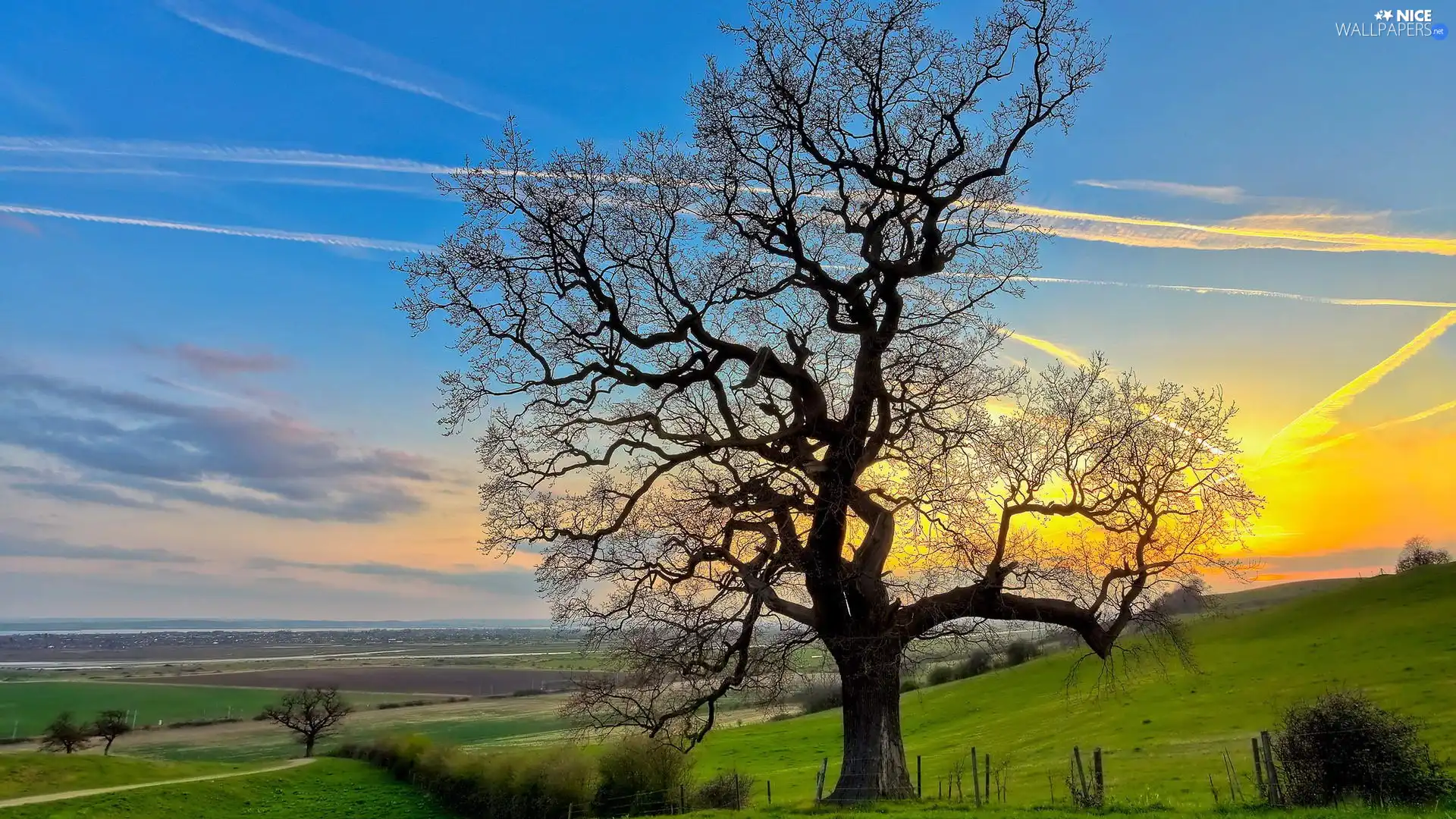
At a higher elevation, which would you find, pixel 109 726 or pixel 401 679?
pixel 109 726

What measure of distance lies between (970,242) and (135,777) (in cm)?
5649

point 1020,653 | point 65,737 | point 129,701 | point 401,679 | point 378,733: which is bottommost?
point 401,679

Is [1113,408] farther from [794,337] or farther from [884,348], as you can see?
[794,337]

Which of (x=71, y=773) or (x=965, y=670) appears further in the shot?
(x=965, y=670)

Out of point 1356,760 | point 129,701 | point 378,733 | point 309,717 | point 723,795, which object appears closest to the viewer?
point 1356,760

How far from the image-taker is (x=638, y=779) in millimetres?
31953

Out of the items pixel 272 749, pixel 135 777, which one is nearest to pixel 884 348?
pixel 135 777

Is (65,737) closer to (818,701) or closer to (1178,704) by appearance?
(818,701)

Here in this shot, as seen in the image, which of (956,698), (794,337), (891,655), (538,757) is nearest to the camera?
(891,655)

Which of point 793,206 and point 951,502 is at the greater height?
point 793,206

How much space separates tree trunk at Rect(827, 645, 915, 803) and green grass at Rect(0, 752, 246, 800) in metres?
49.1

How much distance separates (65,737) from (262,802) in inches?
1067

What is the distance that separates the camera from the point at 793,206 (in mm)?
15969

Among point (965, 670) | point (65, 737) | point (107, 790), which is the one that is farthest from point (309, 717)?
point (965, 670)
